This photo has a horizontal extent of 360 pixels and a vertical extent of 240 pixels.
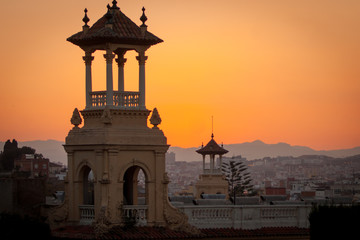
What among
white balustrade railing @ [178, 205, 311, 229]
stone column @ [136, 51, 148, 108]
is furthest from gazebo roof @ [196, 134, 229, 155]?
stone column @ [136, 51, 148, 108]

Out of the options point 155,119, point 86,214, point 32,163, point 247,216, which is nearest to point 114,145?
point 155,119

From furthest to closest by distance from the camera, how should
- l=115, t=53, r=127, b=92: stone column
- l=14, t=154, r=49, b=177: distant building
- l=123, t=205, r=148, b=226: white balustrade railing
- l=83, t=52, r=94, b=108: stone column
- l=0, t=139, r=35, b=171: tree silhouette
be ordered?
l=14, t=154, r=49, b=177: distant building < l=0, t=139, r=35, b=171: tree silhouette < l=115, t=53, r=127, b=92: stone column < l=83, t=52, r=94, b=108: stone column < l=123, t=205, r=148, b=226: white balustrade railing

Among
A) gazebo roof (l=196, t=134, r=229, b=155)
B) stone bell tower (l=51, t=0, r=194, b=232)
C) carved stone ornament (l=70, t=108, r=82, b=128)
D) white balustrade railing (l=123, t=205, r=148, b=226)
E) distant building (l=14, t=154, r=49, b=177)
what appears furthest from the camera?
distant building (l=14, t=154, r=49, b=177)

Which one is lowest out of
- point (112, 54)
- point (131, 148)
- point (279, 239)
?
point (279, 239)

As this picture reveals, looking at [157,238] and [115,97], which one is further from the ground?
[115,97]

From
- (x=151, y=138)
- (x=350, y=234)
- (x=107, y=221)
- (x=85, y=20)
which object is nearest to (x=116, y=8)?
(x=85, y=20)

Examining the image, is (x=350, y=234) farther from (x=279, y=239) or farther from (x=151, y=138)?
(x=151, y=138)

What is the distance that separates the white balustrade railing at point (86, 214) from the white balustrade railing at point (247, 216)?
2969 millimetres

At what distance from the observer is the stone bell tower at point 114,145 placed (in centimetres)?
3603

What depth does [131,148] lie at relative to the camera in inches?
1435

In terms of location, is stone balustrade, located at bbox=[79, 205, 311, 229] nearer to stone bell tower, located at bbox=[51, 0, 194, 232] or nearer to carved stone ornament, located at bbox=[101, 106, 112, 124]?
stone bell tower, located at bbox=[51, 0, 194, 232]

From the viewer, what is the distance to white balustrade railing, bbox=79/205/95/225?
3653cm

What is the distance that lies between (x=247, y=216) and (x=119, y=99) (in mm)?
5998

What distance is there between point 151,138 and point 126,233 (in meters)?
3.42
